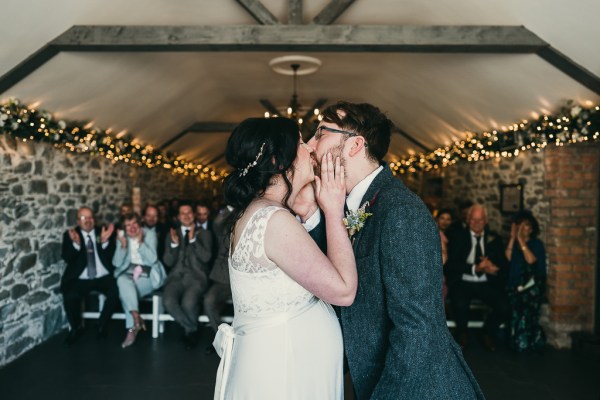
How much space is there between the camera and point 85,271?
548 centimetres

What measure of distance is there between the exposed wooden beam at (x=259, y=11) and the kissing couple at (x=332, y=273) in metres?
2.83

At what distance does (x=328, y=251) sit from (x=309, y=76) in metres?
6.21

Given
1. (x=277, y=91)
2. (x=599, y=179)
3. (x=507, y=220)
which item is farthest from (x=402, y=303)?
(x=277, y=91)

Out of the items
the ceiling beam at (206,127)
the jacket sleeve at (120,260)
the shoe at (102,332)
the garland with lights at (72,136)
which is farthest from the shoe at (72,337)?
the ceiling beam at (206,127)

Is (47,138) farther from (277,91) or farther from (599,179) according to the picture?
(599,179)

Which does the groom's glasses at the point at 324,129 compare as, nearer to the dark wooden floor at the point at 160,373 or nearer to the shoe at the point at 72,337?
the dark wooden floor at the point at 160,373

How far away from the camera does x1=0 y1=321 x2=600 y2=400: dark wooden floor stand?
398 cm

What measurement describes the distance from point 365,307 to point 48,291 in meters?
4.84

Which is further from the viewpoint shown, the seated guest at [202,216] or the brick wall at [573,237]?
the seated guest at [202,216]

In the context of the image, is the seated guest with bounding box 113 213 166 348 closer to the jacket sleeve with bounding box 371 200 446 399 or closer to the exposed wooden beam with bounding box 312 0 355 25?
the exposed wooden beam with bounding box 312 0 355 25

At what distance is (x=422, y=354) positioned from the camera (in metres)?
1.39

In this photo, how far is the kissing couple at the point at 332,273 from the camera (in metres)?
1.43

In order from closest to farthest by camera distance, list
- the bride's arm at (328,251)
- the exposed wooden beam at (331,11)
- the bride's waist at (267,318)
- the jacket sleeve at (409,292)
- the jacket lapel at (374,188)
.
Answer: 1. the jacket sleeve at (409,292)
2. the bride's arm at (328,251)
3. the jacket lapel at (374,188)
4. the bride's waist at (267,318)
5. the exposed wooden beam at (331,11)

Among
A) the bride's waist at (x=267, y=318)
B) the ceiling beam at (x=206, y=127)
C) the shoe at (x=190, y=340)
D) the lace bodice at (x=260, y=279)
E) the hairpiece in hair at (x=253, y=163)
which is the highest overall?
the ceiling beam at (x=206, y=127)
